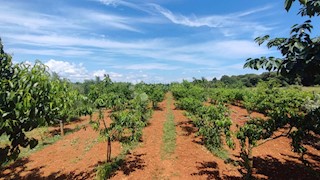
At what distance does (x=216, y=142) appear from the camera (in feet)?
46.8

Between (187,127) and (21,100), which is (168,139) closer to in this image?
(187,127)

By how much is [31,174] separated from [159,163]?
6395 millimetres

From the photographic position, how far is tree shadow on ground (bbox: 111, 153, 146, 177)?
1085 cm

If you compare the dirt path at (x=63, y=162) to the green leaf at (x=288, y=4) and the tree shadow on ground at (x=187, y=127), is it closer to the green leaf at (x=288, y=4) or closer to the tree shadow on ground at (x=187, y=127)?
the tree shadow on ground at (x=187, y=127)

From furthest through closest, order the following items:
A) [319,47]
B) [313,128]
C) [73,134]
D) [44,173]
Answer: [73,134]
[44,173]
[313,128]
[319,47]

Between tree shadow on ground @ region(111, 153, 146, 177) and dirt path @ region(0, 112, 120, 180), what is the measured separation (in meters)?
1.24

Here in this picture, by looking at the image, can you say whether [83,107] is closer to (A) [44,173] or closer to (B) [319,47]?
(A) [44,173]

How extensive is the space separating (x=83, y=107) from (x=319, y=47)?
9.85 m

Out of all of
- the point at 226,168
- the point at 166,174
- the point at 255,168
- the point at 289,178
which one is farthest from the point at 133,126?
the point at 289,178

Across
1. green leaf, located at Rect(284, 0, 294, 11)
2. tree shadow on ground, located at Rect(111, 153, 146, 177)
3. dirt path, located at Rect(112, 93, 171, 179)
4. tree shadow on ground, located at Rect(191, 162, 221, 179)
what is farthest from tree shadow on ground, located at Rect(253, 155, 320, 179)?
green leaf, located at Rect(284, 0, 294, 11)

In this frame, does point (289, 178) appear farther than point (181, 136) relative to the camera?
No

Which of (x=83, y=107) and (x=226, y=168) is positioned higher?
(x=83, y=107)

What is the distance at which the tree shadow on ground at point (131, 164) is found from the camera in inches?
427

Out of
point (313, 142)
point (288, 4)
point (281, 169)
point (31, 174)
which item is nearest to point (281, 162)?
point (281, 169)
